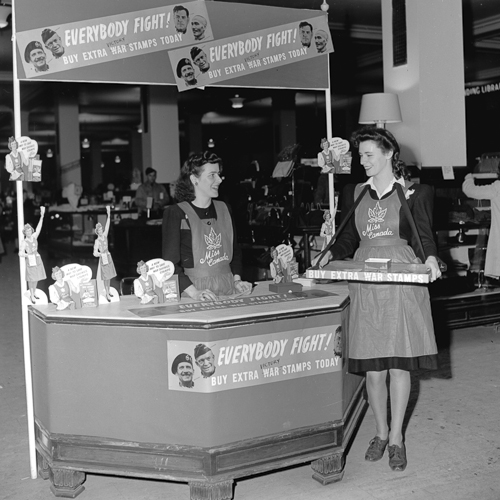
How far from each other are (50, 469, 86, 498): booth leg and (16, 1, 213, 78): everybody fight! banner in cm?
175

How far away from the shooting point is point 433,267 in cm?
289

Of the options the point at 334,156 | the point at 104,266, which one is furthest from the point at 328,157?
the point at 104,266

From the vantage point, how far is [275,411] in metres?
2.92

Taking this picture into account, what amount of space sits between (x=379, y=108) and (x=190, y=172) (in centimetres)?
353

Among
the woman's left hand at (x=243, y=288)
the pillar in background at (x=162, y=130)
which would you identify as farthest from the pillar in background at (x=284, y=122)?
the woman's left hand at (x=243, y=288)

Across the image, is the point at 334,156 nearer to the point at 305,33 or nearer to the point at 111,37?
the point at 305,33

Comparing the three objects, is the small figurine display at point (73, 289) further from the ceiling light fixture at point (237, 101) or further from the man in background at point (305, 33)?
the ceiling light fixture at point (237, 101)

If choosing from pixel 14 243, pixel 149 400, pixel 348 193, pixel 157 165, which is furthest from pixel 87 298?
pixel 14 243

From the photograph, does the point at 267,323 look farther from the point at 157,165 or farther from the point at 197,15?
the point at 157,165

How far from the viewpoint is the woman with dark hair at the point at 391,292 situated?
123 inches

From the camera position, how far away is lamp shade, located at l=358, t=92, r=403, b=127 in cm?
639

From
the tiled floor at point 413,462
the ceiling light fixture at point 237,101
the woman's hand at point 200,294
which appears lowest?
the tiled floor at point 413,462

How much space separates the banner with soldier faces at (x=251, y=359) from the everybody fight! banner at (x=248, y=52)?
139cm

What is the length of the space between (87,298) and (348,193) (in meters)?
1.33
